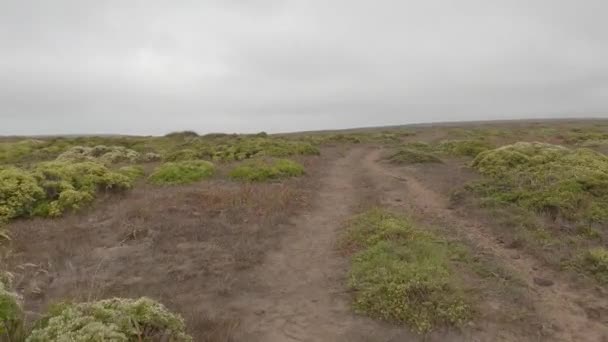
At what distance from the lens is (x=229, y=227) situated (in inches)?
414

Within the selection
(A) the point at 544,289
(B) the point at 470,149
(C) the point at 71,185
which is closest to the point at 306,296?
(A) the point at 544,289

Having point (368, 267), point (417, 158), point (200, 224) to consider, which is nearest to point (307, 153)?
point (417, 158)

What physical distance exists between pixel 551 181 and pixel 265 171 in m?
9.66

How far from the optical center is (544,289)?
7.16 m

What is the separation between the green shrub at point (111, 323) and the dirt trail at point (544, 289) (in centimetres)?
480

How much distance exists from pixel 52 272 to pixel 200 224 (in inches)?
135

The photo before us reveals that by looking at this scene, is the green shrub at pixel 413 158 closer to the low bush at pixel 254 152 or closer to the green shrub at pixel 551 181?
the green shrub at pixel 551 181

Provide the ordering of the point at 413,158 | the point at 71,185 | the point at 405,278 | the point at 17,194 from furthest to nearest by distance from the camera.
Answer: the point at 413,158, the point at 71,185, the point at 17,194, the point at 405,278

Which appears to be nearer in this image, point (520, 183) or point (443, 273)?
point (443, 273)

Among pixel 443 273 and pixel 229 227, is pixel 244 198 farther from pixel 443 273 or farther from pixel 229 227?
pixel 443 273

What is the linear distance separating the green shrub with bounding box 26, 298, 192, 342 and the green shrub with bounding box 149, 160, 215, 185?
11.4 meters

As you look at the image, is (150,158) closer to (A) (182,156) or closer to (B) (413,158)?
(A) (182,156)

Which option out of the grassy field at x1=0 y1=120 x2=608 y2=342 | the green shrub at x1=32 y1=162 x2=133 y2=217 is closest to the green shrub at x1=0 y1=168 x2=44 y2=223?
the grassy field at x1=0 y1=120 x2=608 y2=342

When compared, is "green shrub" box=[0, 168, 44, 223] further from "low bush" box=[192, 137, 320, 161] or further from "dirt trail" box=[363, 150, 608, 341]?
"low bush" box=[192, 137, 320, 161]
